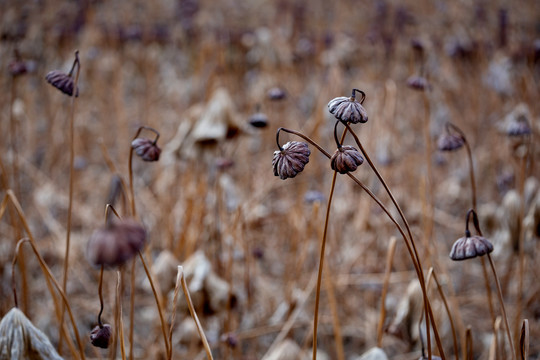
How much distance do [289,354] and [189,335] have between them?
327mm

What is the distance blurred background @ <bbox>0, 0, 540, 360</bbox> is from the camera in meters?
1.12

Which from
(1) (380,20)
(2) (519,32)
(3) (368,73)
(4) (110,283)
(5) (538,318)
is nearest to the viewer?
(5) (538,318)

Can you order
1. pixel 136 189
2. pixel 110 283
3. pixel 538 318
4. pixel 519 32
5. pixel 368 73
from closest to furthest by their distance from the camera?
1. pixel 538 318
2. pixel 110 283
3. pixel 136 189
4. pixel 519 32
5. pixel 368 73

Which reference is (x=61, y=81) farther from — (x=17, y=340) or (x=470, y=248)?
(x=470, y=248)

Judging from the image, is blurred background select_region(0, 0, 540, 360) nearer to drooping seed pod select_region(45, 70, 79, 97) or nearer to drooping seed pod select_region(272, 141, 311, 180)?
drooping seed pod select_region(45, 70, 79, 97)

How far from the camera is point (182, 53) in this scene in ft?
13.3

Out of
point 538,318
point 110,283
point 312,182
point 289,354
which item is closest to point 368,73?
point 312,182

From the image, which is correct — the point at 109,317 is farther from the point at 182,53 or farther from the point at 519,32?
the point at 182,53

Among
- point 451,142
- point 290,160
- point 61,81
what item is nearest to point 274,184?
point 451,142

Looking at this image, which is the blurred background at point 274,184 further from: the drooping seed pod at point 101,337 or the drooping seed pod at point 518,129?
the drooping seed pod at point 101,337

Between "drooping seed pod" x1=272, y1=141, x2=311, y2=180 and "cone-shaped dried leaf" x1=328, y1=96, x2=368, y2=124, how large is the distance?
2.2 inches

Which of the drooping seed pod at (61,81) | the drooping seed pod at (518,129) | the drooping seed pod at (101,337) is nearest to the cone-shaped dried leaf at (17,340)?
the drooping seed pod at (101,337)

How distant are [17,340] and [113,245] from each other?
0.39 meters

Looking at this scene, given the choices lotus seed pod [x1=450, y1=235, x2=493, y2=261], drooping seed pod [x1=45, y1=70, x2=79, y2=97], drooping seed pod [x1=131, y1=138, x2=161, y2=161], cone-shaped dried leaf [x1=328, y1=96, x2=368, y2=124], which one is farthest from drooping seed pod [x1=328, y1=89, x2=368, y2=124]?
drooping seed pod [x1=45, y1=70, x2=79, y2=97]
